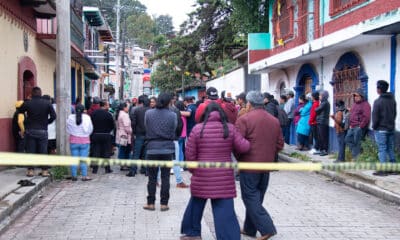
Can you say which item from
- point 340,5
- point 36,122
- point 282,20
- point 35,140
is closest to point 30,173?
point 35,140

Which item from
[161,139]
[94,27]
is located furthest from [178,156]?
[94,27]

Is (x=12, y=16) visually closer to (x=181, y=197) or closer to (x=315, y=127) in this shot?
(x=181, y=197)

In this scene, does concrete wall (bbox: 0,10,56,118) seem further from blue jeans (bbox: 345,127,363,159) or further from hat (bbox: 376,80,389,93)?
hat (bbox: 376,80,389,93)

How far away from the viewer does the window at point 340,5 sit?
12919mm

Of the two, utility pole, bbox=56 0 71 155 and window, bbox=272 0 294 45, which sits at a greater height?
window, bbox=272 0 294 45

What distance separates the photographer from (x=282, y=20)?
19.4m

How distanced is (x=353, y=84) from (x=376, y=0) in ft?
8.45

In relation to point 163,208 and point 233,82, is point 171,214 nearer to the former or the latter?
point 163,208

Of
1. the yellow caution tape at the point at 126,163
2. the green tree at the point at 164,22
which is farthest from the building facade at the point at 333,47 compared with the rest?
the green tree at the point at 164,22

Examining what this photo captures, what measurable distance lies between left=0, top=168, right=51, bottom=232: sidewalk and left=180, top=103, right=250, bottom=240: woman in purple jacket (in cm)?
287

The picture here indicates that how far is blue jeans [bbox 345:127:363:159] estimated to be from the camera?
1059 cm

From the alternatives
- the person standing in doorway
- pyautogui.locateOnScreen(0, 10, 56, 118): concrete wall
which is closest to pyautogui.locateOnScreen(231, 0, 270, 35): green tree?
the person standing in doorway

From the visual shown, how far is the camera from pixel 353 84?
13.3m

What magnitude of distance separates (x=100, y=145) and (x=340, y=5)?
26.0ft
